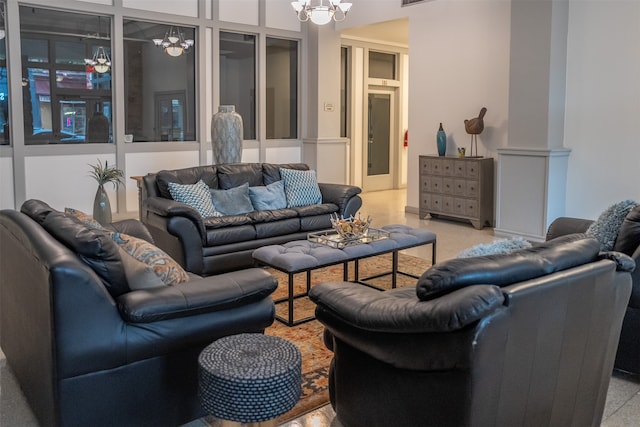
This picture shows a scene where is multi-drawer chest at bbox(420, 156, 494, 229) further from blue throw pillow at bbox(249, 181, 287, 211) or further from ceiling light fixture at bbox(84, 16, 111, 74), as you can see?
ceiling light fixture at bbox(84, 16, 111, 74)

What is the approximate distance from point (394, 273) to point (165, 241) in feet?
6.21

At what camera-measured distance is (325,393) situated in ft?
9.37

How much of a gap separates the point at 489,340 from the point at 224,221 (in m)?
3.44

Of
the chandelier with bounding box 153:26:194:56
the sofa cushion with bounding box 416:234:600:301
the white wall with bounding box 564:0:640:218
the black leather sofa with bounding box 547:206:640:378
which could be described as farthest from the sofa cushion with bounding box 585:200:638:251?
the chandelier with bounding box 153:26:194:56

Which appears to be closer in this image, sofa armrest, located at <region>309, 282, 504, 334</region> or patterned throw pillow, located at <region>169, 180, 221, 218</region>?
sofa armrest, located at <region>309, 282, 504, 334</region>

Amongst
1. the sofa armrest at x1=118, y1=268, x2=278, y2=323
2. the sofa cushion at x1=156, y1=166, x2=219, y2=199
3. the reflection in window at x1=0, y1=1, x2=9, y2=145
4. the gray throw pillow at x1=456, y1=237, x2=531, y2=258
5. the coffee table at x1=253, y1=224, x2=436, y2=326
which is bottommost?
the coffee table at x1=253, y1=224, x2=436, y2=326

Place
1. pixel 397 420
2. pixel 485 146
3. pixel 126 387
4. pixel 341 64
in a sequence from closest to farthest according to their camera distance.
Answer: pixel 397 420 < pixel 126 387 < pixel 485 146 < pixel 341 64

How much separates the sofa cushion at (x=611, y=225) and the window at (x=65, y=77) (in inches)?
239

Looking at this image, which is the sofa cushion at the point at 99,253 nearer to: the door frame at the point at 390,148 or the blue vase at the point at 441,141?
the blue vase at the point at 441,141

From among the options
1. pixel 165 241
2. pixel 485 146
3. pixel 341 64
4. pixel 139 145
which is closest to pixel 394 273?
pixel 165 241

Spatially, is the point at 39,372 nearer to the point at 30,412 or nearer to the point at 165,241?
the point at 30,412

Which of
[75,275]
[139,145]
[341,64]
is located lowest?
[75,275]

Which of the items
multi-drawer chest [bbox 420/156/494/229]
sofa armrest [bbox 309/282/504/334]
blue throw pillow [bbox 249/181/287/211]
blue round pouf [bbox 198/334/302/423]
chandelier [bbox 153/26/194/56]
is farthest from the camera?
chandelier [bbox 153/26/194/56]

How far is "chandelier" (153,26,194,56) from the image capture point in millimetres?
7852
